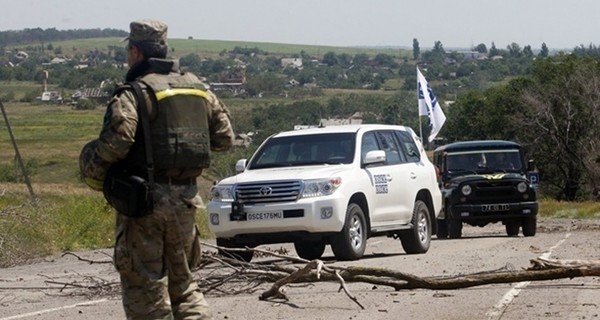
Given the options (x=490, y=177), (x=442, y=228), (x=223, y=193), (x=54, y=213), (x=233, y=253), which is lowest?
(x=442, y=228)

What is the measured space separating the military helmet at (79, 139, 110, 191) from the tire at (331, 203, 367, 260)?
27.2 feet

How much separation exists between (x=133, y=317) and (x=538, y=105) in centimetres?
5936

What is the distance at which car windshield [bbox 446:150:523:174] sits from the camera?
24.5 metres

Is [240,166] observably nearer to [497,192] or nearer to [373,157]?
[373,157]

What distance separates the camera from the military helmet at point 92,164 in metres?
7.32

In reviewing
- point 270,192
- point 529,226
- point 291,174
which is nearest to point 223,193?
point 270,192

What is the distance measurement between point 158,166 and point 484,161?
1775 centimetres

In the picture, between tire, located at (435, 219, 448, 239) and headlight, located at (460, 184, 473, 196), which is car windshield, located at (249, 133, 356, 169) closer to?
headlight, located at (460, 184, 473, 196)

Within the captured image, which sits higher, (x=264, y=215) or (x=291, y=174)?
(x=291, y=174)

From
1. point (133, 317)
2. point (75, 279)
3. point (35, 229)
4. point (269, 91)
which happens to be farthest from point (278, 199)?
point (269, 91)

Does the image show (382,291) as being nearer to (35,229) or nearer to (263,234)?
(263,234)

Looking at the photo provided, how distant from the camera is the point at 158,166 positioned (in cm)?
736

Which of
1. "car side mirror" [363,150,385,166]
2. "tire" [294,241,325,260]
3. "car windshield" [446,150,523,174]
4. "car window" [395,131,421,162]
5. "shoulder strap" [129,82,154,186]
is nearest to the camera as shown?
"shoulder strap" [129,82,154,186]

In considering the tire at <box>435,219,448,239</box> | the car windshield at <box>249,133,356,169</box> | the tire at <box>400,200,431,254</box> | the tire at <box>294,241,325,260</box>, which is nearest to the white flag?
the tire at <box>435,219,448,239</box>
